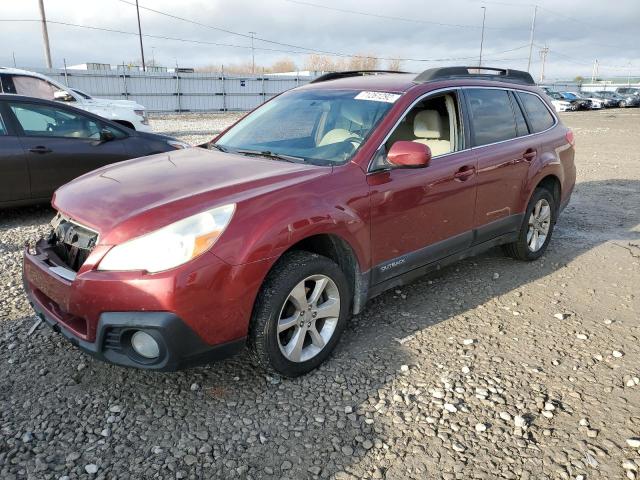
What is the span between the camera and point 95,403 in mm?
2805

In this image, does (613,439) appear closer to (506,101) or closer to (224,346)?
(224,346)

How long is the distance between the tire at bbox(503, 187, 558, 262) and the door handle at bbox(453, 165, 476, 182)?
1.13 meters

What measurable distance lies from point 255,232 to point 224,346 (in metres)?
0.61

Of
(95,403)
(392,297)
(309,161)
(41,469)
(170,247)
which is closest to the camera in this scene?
(41,469)

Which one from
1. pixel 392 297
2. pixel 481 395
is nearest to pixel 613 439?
pixel 481 395

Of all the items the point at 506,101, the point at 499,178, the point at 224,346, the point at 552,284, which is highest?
the point at 506,101

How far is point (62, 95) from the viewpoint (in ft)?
34.7

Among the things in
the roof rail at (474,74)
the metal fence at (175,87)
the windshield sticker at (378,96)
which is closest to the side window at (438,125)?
the roof rail at (474,74)

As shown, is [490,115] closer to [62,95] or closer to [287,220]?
[287,220]

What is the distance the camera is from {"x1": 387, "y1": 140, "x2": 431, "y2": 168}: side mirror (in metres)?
3.20

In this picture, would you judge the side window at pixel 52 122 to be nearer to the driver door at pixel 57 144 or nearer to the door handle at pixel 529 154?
the driver door at pixel 57 144

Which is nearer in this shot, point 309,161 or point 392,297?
point 309,161

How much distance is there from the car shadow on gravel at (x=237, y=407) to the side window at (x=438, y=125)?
1.30 metres

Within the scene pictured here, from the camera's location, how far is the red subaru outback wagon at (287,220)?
251 cm
